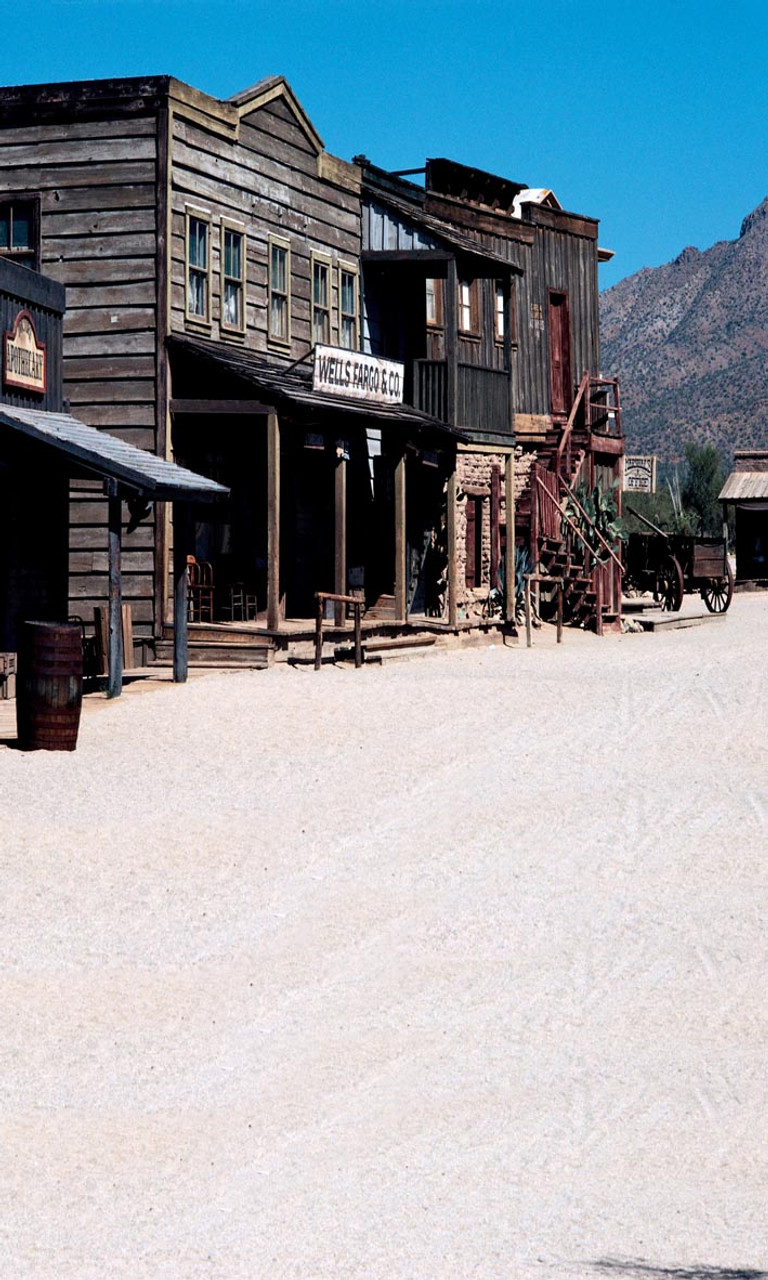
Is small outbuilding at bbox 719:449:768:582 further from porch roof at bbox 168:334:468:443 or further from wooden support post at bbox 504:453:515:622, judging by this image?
porch roof at bbox 168:334:468:443

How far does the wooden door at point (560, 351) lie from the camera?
3522 centimetres

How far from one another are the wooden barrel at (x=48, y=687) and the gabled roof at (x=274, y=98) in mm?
11029

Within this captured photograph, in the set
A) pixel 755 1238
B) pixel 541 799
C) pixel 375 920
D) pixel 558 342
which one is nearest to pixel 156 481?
pixel 541 799

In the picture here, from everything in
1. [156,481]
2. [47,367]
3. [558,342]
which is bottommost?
[156,481]

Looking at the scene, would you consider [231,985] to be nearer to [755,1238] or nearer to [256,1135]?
[256,1135]

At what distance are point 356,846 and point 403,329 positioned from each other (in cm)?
1877

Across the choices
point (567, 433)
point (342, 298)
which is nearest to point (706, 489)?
point (567, 433)

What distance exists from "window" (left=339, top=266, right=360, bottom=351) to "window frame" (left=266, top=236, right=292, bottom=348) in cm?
191

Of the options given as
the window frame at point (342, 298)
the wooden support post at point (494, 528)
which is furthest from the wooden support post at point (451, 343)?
the wooden support post at point (494, 528)

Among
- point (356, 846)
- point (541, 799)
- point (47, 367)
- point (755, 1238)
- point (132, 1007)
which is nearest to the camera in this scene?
point (755, 1238)

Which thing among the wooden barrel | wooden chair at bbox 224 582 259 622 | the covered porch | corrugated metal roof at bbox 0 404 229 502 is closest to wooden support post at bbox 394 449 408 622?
the covered porch

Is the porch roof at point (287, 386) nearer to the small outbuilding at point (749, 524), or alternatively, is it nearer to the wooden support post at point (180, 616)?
the wooden support post at point (180, 616)

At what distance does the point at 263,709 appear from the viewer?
17234mm

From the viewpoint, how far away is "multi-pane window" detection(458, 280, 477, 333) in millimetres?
30562
